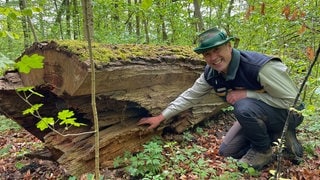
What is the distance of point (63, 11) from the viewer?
11.4 m

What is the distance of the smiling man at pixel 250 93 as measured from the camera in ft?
10.3

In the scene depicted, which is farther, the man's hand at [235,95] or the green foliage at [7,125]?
the green foliage at [7,125]

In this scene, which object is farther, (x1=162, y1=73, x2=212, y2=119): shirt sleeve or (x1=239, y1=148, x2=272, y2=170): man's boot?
(x1=162, y1=73, x2=212, y2=119): shirt sleeve

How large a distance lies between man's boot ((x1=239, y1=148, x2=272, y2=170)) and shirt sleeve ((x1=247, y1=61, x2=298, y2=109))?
56 cm

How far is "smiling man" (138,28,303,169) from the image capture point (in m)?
3.14

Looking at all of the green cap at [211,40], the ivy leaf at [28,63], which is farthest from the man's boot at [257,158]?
the ivy leaf at [28,63]

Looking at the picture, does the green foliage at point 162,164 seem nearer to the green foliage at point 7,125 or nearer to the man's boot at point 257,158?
the man's boot at point 257,158

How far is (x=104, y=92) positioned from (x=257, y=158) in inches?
73.2

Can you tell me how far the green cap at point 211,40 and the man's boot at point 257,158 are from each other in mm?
1300

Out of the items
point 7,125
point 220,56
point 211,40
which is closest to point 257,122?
point 220,56

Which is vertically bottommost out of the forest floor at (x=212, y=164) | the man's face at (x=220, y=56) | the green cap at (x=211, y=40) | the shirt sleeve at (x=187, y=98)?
the forest floor at (x=212, y=164)

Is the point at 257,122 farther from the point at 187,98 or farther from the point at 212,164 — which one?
the point at 187,98

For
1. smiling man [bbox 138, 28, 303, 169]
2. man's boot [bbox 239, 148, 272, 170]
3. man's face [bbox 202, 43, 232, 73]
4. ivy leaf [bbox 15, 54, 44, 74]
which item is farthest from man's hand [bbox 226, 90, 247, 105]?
ivy leaf [bbox 15, 54, 44, 74]

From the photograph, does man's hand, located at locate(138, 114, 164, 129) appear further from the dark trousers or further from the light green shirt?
the dark trousers
